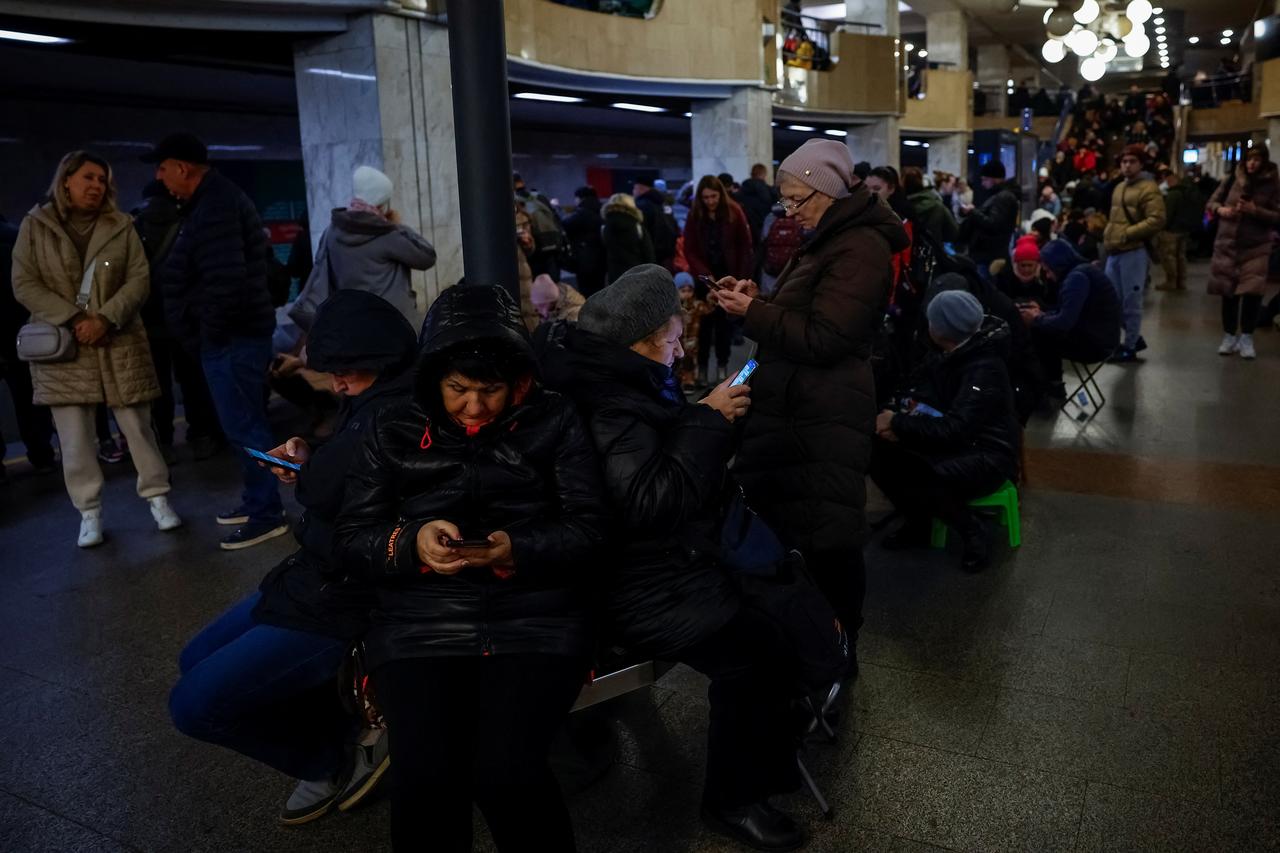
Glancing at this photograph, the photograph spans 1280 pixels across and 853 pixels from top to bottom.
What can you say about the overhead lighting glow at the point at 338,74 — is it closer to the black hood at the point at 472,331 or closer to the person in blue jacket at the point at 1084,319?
the person in blue jacket at the point at 1084,319

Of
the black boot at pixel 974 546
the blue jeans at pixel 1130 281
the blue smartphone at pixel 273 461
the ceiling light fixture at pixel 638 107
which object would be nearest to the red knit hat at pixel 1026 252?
the blue jeans at pixel 1130 281

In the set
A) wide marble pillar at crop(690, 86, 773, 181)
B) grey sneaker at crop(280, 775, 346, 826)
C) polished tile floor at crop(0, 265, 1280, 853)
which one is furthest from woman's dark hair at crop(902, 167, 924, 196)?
wide marble pillar at crop(690, 86, 773, 181)

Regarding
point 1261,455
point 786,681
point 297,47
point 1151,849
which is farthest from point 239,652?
point 297,47

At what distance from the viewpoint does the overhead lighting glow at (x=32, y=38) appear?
8.35 m

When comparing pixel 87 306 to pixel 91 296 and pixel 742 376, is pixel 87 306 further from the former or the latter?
pixel 742 376

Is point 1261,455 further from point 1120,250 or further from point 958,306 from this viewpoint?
point 1120,250

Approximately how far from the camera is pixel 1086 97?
2847 centimetres

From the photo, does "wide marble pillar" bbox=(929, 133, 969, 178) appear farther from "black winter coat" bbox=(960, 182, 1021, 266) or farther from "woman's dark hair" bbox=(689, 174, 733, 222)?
"woman's dark hair" bbox=(689, 174, 733, 222)

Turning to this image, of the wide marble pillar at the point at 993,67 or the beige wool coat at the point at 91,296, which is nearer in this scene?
the beige wool coat at the point at 91,296

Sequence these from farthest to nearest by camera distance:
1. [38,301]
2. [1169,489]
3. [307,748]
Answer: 1. [1169,489]
2. [38,301]
3. [307,748]

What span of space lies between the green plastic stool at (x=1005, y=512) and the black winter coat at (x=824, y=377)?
1845mm

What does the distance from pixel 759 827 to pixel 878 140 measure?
2348cm

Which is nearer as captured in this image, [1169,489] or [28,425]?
[1169,489]

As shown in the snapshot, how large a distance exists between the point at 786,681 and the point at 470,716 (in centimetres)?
85
